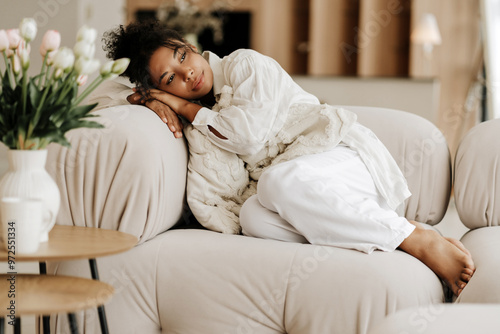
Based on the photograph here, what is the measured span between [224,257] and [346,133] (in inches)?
21.4

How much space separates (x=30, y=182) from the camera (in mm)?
1188

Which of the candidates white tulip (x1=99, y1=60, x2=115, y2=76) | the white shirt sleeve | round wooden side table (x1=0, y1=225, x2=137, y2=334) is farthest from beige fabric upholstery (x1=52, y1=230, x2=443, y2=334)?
white tulip (x1=99, y1=60, x2=115, y2=76)

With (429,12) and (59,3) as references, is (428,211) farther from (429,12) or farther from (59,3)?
(429,12)

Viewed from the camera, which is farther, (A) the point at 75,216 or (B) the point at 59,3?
(B) the point at 59,3

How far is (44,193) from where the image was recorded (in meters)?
1.19

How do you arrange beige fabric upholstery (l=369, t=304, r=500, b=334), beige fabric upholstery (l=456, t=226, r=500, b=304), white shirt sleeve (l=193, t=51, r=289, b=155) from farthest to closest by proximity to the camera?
white shirt sleeve (l=193, t=51, r=289, b=155) < beige fabric upholstery (l=456, t=226, r=500, b=304) < beige fabric upholstery (l=369, t=304, r=500, b=334)

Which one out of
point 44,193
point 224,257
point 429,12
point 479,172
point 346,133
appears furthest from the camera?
point 429,12

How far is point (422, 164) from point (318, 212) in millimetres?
568

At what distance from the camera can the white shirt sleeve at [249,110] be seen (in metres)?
1.68

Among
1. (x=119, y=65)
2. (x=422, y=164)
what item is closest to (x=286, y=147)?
(x=422, y=164)

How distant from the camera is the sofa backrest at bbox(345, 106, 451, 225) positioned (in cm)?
194

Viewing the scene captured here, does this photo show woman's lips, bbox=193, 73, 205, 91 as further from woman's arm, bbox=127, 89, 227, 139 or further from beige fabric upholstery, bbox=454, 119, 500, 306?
beige fabric upholstery, bbox=454, 119, 500, 306

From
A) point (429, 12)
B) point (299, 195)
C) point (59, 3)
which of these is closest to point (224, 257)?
point (299, 195)

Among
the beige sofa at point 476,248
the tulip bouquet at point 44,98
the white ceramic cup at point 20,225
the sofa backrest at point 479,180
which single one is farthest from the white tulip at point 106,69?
the sofa backrest at point 479,180
